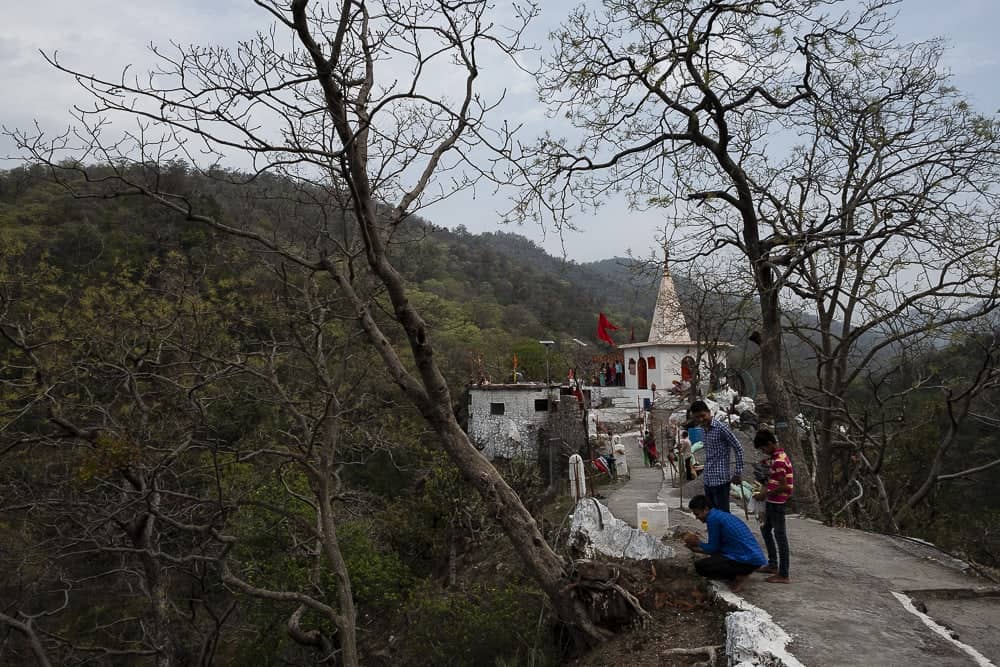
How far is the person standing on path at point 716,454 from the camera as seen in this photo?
18.6 feet

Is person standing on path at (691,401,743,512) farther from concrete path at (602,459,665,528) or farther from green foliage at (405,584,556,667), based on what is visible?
concrete path at (602,459,665,528)

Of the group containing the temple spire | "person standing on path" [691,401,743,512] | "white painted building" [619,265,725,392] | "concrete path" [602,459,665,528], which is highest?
the temple spire

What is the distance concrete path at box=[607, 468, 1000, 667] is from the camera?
4.21 meters

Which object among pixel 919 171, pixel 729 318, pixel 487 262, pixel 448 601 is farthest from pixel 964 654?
pixel 487 262

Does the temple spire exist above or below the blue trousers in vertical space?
above

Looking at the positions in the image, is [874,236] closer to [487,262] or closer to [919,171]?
[919,171]

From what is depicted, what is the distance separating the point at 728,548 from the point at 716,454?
0.81 meters

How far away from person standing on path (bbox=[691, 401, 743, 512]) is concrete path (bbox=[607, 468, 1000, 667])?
31.6 inches

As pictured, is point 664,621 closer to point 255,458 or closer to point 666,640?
point 666,640

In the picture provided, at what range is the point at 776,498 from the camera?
17.4 feet

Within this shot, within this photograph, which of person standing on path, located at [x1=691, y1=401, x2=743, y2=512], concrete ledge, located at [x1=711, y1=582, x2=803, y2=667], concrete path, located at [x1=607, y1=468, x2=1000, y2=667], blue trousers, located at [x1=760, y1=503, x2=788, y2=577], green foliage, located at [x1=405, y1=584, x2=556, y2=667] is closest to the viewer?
concrete ledge, located at [x1=711, y1=582, x2=803, y2=667]

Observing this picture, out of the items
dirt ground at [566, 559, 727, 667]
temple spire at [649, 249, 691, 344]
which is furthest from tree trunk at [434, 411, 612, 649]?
temple spire at [649, 249, 691, 344]

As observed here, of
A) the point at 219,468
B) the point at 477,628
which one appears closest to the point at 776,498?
the point at 477,628

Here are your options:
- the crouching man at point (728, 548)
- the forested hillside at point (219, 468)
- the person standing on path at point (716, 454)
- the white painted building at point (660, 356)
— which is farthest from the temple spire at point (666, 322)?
the crouching man at point (728, 548)
